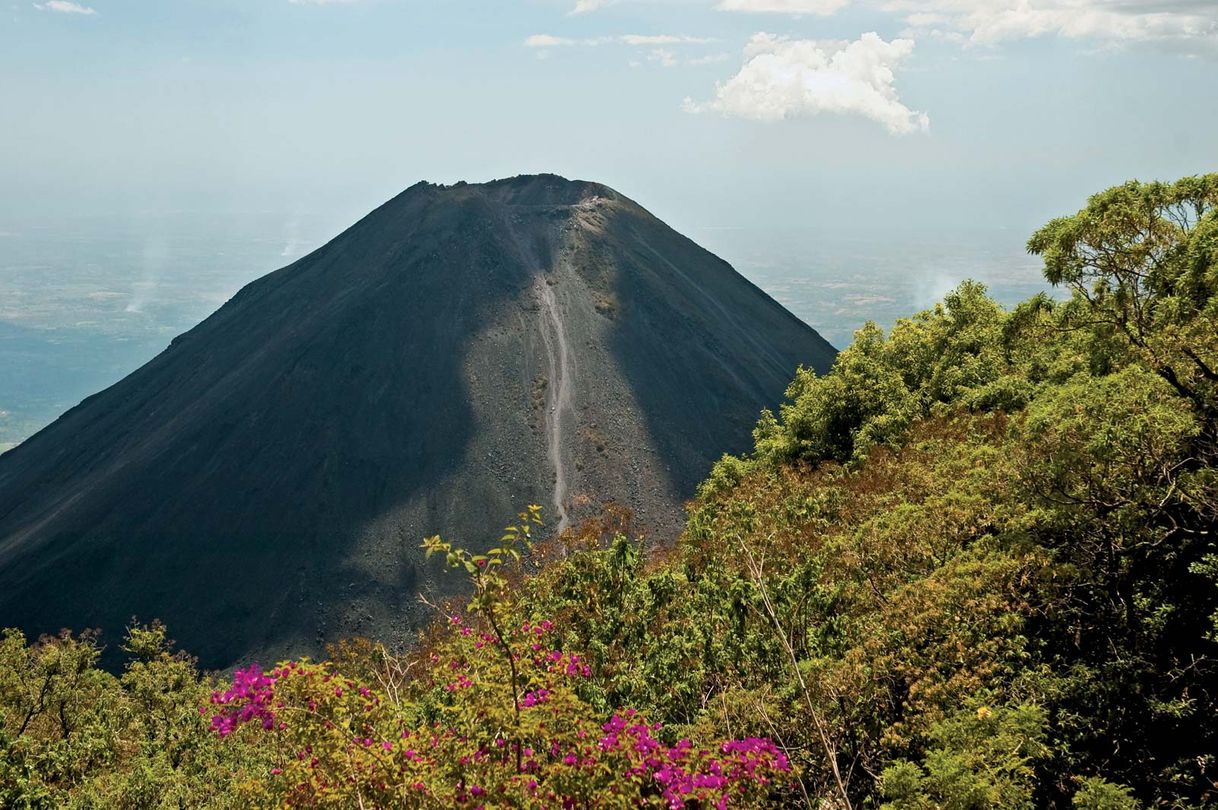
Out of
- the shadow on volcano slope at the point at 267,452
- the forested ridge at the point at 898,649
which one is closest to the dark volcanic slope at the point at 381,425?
the shadow on volcano slope at the point at 267,452

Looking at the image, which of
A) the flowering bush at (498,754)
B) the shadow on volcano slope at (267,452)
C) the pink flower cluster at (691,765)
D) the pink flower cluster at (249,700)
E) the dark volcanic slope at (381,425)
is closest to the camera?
the flowering bush at (498,754)

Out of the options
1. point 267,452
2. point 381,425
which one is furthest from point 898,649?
point 267,452

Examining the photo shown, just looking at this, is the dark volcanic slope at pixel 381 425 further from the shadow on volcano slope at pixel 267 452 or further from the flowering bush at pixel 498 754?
the flowering bush at pixel 498 754

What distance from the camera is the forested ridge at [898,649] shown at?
11.4 metres

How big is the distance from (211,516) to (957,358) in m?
59.4

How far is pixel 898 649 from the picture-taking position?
49.8ft

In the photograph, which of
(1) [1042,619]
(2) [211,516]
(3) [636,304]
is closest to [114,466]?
(2) [211,516]

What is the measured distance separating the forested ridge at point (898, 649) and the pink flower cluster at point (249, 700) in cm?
7

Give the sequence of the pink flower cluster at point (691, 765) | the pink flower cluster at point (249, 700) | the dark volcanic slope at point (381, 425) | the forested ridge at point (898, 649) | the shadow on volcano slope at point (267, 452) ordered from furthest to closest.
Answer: the dark volcanic slope at point (381, 425) → the shadow on volcano slope at point (267, 452) → the pink flower cluster at point (249, 700) → the forested ridge at point (898, 649) → the pink flower cluster at point (691, 765)

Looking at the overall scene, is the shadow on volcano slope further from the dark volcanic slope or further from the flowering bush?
the flowering bush

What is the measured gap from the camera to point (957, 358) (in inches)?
1506

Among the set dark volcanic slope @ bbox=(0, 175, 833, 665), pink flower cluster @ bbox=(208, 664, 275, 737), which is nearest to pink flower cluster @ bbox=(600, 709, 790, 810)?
pink flower cluster @ bbox=(208, 664, 275, 737)

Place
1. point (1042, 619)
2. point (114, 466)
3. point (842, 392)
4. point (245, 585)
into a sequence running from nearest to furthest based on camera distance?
point (1042, 619), point (842, 392), point (245, 585), point (114, 466)

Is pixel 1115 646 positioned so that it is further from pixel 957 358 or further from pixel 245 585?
pixel 245 585
